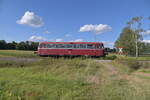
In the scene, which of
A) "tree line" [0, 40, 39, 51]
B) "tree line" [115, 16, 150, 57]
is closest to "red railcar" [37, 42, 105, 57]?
"tree line" [115, 16, 150, 57]

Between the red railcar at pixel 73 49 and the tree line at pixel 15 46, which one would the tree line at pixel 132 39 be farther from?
the tree line at pixel 15 46

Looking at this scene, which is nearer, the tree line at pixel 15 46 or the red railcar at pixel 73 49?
the red railcar at pixel 73 49

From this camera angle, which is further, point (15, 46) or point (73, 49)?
point (15, 46)

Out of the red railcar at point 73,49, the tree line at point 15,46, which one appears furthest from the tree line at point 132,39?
the tree line at point 15,46

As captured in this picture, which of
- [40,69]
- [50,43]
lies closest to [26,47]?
[50,43]

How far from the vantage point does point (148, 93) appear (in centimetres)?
460

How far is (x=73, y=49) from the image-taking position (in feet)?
70.3

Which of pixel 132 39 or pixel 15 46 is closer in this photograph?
pixel 132 39

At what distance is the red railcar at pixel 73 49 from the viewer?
21172 millimetres

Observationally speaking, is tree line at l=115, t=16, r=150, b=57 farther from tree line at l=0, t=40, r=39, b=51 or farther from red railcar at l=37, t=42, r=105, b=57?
tree line at l=0, t=40, r=39, b=51

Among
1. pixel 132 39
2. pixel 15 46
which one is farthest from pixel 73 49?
pixel 15 46

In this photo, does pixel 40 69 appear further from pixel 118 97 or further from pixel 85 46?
pixel 85 46

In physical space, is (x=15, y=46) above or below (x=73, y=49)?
above

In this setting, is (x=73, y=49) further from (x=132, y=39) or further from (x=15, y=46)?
(x=15, y=46)
